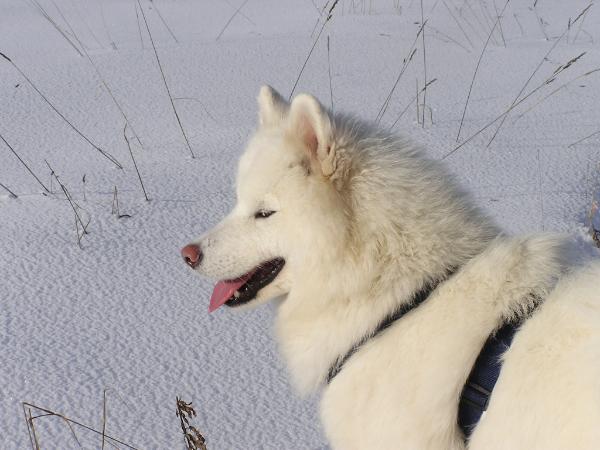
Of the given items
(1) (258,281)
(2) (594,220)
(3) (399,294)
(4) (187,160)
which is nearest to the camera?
(3) (399,294)

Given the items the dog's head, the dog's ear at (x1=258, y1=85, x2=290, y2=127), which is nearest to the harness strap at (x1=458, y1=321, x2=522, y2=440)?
the dog's head

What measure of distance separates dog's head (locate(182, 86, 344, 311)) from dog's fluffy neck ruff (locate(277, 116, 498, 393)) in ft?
0.12

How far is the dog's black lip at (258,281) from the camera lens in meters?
2.07

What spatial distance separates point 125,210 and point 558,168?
7.90 ft

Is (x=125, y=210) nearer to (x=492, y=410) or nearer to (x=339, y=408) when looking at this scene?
(x=339, y=408)

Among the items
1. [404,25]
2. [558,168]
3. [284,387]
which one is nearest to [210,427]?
[284,387]

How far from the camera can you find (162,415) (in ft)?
7.66

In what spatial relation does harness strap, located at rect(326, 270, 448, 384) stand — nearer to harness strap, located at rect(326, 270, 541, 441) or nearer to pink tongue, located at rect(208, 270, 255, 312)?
harness strap, located at rect(326, 270, 541, 441)

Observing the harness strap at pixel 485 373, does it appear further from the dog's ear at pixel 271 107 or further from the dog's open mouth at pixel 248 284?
the dog's ear at pixel 271 107

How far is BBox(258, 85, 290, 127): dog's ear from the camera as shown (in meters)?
2.26

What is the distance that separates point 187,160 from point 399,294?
2359mm

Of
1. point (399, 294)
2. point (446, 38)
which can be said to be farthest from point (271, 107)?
point (446, 38)

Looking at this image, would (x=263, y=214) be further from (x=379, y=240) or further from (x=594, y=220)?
(x=594, y=220)

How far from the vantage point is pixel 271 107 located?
7.47 ft
